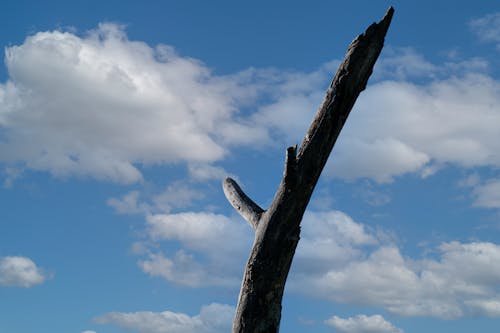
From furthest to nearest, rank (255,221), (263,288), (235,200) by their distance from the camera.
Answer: (235,200), (255,221), (263,288)

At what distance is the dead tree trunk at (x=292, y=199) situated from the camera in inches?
248

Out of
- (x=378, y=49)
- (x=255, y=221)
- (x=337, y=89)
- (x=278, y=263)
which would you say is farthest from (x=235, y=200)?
(x=378, y=49)

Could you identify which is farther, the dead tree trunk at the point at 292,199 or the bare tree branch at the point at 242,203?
the bare tree branch at the point at 242,203

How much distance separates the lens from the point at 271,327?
20.8 feet

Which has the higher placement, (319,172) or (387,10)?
(387,10)

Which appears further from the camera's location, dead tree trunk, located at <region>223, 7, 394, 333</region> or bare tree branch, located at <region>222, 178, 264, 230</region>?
bare tree branch, located at <region>222, 178, 264, 230</region>

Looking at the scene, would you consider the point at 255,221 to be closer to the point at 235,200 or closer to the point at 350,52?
the point at 235,200

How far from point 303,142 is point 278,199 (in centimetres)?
68

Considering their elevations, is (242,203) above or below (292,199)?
Answer: above

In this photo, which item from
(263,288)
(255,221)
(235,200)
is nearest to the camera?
(263,288)

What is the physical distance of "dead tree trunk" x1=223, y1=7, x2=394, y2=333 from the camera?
248 inches

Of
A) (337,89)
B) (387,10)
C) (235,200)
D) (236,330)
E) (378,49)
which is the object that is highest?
(387,10)

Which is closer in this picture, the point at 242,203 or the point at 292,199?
the point at 292,199

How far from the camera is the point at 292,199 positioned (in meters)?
6.37
